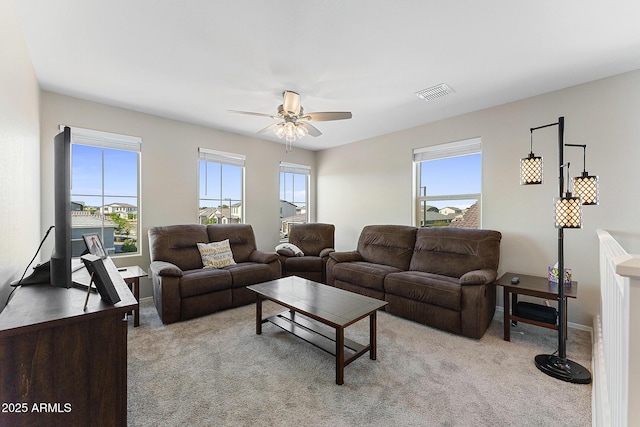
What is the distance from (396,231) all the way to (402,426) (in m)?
2.70

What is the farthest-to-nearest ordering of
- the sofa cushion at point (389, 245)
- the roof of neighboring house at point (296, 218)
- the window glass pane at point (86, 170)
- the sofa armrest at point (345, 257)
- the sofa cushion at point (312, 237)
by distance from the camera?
the roof of neighboring house at point (296, 218)
the sofa cushion at point (312, 237)
the sofa armrest at point (345, 257)
the sofa cushion at point (389, 245)
the window glass pane at point (86, 170)

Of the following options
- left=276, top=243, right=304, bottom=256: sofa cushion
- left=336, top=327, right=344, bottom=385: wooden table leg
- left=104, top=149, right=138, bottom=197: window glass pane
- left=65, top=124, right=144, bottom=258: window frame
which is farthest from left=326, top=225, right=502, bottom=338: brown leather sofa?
left=104, top=149, right=138, bottom=197: window glass pane

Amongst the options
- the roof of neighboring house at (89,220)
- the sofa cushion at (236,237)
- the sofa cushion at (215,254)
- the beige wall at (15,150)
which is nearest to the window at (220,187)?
the sofa cushion at (236,237)

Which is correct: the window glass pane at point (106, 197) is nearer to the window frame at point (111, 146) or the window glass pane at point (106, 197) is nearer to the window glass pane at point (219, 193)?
the window frame at point (111, 146)

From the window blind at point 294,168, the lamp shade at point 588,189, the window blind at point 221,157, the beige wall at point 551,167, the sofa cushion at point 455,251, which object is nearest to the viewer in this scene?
the lamp shade at point 588,189

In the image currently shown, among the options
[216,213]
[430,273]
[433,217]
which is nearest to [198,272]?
[216,213]

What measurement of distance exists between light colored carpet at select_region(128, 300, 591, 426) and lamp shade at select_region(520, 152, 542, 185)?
1524mm

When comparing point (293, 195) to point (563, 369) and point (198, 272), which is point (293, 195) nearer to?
point (198, 272)

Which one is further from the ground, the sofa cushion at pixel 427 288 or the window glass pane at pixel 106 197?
the window glass pane at pixel 106 197

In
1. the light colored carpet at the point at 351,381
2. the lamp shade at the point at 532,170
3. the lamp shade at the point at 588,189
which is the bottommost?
the light colored carpet at the point at 351,381

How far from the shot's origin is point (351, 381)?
1.95m

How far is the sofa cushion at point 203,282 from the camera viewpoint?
115 inches

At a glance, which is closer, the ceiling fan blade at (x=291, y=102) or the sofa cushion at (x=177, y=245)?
the ceiling fan blade at (x=291, y=102)

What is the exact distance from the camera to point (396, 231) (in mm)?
3967
